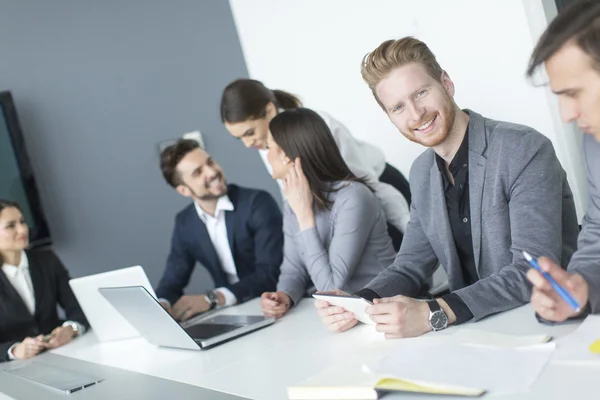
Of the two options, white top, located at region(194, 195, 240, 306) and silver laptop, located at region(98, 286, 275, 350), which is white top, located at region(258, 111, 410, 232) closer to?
white top, located at region(194, 195, 240, 306)

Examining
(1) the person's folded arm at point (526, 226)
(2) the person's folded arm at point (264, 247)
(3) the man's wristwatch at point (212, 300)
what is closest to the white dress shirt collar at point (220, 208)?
(2) the person's folded arm at point (264, 247)

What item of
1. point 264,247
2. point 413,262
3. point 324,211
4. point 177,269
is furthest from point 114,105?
point 413,262

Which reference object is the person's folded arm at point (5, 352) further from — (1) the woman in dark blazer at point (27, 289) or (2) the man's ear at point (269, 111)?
(2) the man's ear at point (269, 111)

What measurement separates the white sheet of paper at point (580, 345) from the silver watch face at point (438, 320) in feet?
0.94

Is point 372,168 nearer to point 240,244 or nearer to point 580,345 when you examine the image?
point 240,244

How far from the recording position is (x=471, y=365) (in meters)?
1.25

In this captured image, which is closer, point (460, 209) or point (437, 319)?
point (437, 319)

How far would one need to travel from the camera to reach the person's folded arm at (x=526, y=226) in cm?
159

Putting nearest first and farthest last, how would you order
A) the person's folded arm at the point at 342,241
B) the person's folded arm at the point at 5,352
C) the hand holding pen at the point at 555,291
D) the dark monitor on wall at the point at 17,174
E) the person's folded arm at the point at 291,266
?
the hand holding pen at the point at 555,291, the person's folded arm at the point at 342,241, the person's folded arm at the point at 291,266, the person's folded arm at the point at 5,352, the dark monitor on wall at the point at 17,174

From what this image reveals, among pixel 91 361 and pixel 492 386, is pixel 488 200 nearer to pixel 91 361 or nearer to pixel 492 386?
pixel 492 386

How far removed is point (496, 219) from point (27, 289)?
2.05 meters

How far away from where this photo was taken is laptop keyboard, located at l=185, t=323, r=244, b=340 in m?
2.04

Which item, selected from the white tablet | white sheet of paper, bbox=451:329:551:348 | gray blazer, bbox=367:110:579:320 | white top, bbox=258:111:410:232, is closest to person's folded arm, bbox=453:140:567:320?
gray blazer, bbox=367:110:579:320

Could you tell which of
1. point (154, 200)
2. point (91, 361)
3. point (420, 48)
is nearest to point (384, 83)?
point (420, 48)
